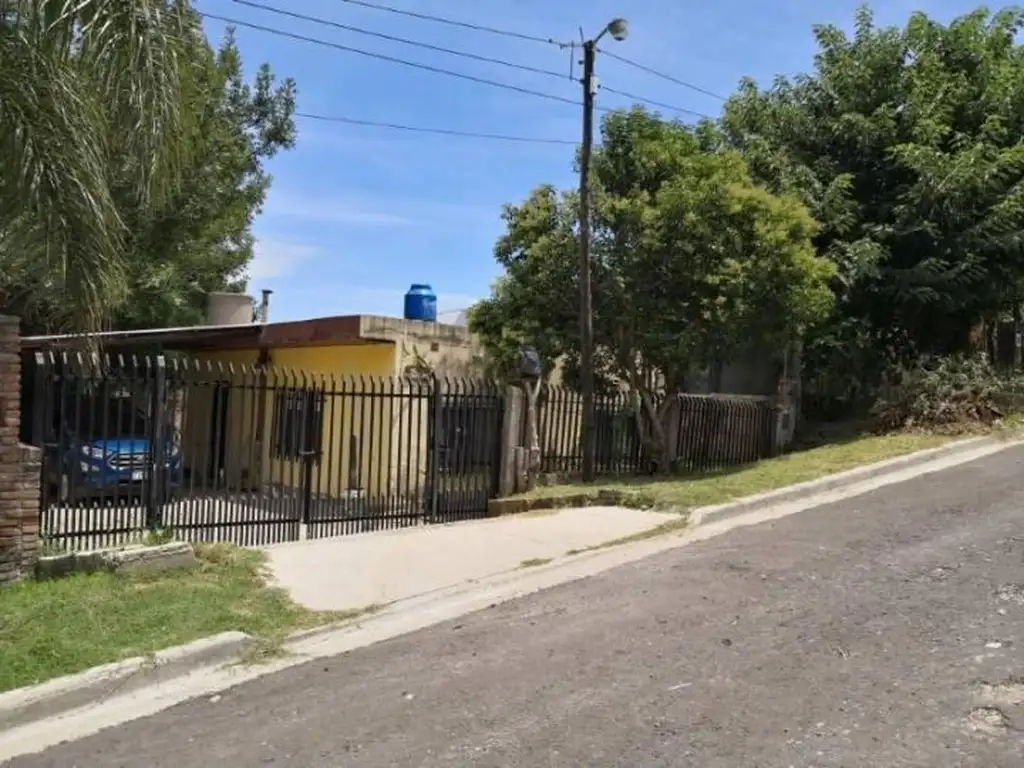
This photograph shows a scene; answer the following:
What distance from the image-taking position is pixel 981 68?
17094 mm

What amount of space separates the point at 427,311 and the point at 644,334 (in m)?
4.50

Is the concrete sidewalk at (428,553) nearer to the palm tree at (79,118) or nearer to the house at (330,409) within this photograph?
the house at (330,409)

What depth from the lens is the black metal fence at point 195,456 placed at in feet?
26.7

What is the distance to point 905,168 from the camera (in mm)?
16500

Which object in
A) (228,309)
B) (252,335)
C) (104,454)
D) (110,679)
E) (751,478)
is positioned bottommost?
(110,679)

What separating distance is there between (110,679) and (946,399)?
1348cm

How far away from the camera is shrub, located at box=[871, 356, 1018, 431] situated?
49.5 ft

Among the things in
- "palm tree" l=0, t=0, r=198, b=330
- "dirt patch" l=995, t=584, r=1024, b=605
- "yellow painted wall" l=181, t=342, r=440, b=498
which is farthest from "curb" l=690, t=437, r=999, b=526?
"palm tree" l=0, t=0, r=198, b=330

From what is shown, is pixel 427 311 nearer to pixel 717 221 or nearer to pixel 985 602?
pixel 717 221

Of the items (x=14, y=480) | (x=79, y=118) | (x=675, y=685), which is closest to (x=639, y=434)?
(x=14, y=480)

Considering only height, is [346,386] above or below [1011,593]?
above

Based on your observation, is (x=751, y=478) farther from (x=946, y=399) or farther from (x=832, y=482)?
(x=946, y=399)

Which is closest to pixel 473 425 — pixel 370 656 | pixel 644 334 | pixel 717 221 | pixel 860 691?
pixel 644 334

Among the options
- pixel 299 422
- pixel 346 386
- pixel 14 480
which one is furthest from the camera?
pixel 346 386
